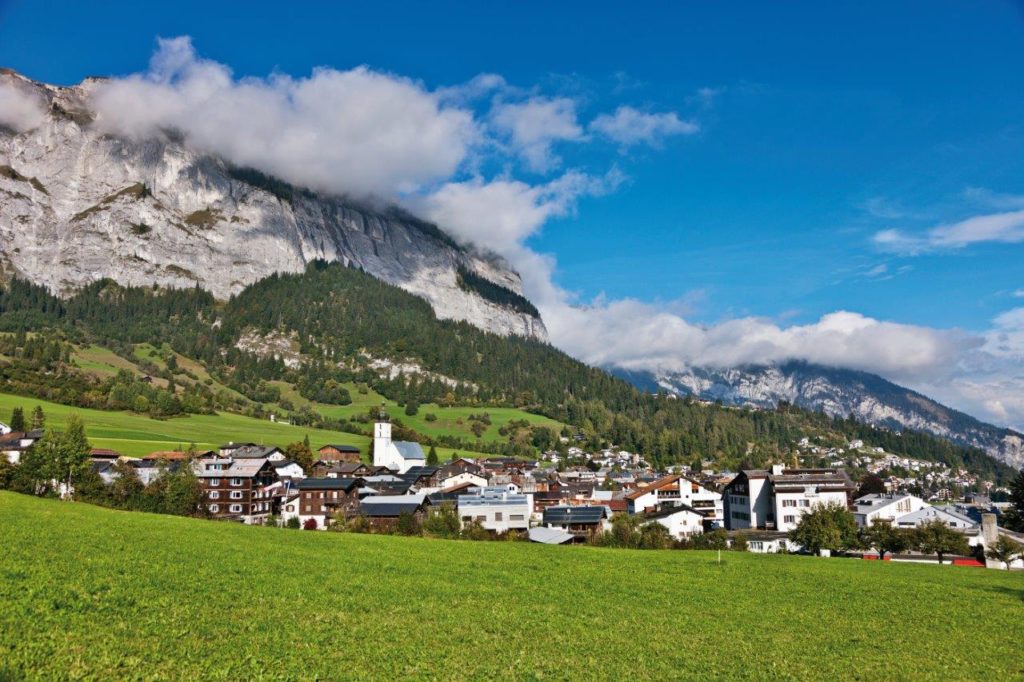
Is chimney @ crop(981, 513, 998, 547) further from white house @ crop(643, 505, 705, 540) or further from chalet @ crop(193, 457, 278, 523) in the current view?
chalet @ crop(193, 457, 278, 523)

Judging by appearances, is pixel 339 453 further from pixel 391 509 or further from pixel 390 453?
pixel 391 509

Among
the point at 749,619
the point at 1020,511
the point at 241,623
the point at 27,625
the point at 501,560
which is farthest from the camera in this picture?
the point at 1020,511

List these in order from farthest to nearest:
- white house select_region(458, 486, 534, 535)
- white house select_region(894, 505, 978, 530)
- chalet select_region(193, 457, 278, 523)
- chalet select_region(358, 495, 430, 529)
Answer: chalet select_region(193, 457, 278, 523) < white house select_region(458, 486, 534, 535) < white house select_region(894, 505, 978, 530) < chalet select_region(358, 495, 430, 529)

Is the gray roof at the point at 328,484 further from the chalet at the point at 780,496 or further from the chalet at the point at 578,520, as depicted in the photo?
the chalet at the point at 780,496

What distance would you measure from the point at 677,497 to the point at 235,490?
69904mm

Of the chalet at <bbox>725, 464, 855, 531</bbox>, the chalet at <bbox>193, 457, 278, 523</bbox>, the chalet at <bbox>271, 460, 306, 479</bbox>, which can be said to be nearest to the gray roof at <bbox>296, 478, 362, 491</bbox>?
the chalet at <bbox>193, 457, 278, 523</bbox>

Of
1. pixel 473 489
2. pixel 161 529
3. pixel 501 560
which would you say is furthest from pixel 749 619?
pixel 473 489

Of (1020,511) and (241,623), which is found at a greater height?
(241,623)

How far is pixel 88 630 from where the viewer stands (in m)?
15.0

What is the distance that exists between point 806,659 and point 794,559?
90.2 feet

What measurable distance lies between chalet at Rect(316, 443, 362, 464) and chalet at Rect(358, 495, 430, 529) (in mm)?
59011

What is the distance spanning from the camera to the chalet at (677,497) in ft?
356

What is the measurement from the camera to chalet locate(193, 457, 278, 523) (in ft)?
307

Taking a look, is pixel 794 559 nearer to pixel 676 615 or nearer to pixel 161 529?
pixel 676 615
